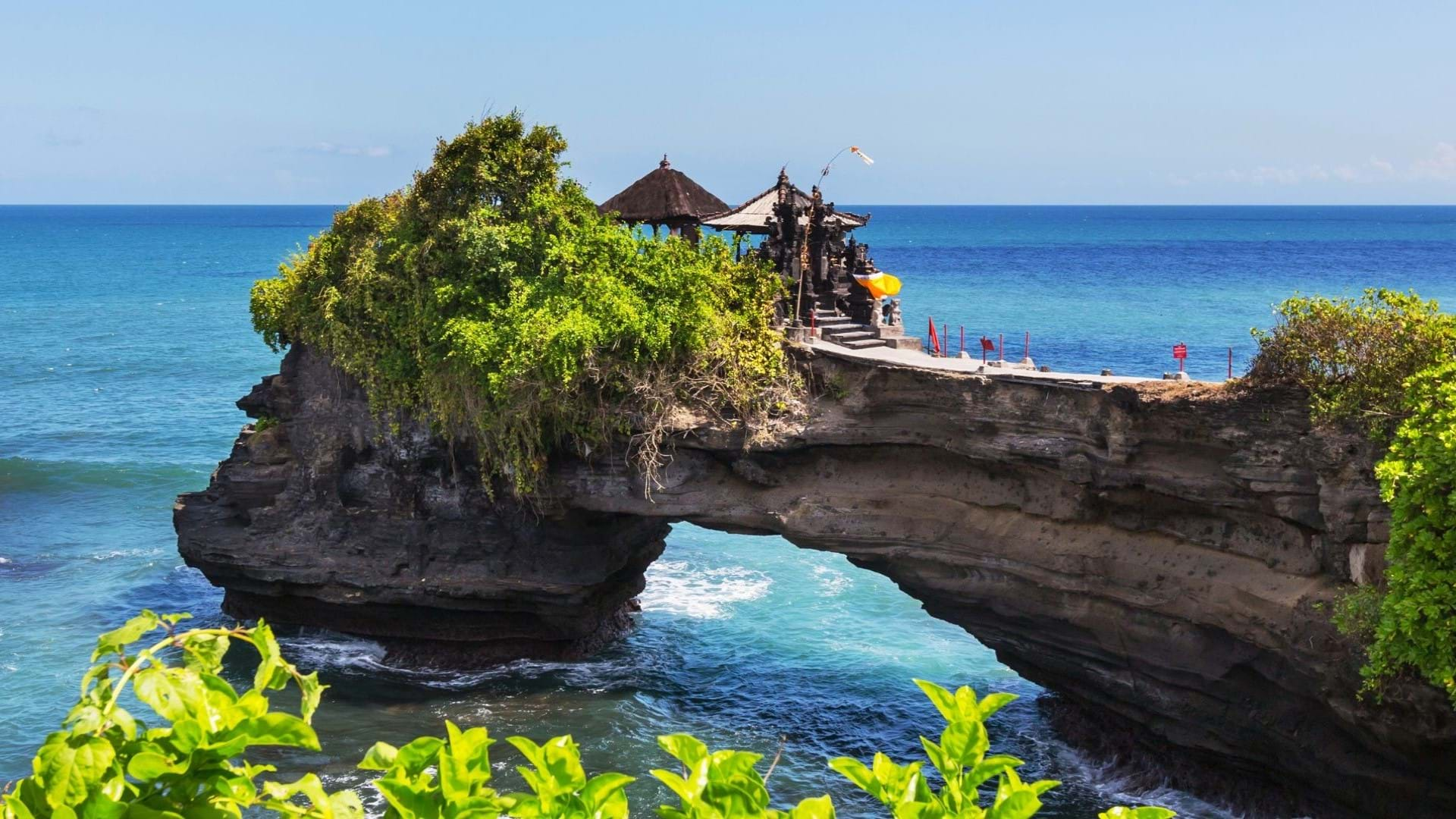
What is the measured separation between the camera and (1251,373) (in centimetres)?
1728

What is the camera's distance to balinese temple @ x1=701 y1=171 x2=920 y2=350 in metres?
23.6

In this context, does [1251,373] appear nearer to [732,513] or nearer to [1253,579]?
[1253,579]

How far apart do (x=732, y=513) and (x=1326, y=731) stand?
29.6 feet

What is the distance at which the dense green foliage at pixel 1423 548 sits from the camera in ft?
48.3

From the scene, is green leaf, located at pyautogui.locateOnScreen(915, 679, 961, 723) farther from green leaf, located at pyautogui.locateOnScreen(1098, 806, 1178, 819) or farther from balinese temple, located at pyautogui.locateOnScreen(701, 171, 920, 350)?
balinese temple, located at pyautogui.locateOnScreen(701, 171, 920, 350)

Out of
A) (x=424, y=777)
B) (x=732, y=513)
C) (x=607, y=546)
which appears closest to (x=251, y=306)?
(x=607, y=546)

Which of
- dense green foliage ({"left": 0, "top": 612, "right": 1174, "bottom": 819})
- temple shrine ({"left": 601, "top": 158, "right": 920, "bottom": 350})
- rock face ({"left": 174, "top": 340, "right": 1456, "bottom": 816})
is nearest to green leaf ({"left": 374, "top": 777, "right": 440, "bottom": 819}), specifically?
dense green foliage ({"left": 0, "top": 612, "right": 1174, "bottom": 819})

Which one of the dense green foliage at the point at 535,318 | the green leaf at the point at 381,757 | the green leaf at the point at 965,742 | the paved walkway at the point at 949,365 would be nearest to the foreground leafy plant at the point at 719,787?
the green leaf at the point at 965,742

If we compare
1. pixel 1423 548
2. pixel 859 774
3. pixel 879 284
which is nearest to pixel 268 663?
pixel 859 774

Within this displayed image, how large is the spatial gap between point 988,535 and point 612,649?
368 inches

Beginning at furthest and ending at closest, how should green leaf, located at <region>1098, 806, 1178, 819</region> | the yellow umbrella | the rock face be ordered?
the yellow umbrella < the rock face < green leaf, located at <region>1098, 806, 1178, 819</region>

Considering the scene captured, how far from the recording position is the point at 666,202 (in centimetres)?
2661

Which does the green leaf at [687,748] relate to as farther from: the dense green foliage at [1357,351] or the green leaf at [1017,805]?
the dense green foliage at [1357,351]

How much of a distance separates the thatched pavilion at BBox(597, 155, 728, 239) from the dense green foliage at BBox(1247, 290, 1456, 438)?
480 inches
